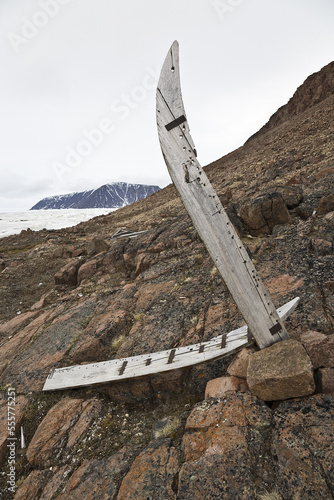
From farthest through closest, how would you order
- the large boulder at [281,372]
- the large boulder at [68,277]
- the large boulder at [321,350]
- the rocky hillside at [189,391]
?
the large boulder at [68,277], the large boulder at [321,350], the large boulder at [281,372], the rocky hillside at [189,391]

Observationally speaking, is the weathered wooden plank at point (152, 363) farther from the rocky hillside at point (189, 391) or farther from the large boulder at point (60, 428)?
the large boulder at point (60, 428)

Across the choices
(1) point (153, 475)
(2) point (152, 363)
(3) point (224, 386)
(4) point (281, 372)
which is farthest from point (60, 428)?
(4) point (281, 372)

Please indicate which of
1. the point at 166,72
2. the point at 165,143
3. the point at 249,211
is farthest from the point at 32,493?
the point at 249,211

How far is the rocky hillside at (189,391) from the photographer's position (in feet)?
8.14

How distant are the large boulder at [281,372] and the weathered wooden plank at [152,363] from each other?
21.4 inches

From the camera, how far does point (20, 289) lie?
12617 mm

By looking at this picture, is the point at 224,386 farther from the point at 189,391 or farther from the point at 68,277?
the point at 68,277

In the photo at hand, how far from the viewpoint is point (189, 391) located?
4.08m

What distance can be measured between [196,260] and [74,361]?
176 inches

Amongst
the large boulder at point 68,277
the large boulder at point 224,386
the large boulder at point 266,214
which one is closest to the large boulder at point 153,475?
the large boulder at point 224,386

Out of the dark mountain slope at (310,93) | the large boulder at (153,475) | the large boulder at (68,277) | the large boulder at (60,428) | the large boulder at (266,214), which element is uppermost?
the dark mountain slope at (310,93)

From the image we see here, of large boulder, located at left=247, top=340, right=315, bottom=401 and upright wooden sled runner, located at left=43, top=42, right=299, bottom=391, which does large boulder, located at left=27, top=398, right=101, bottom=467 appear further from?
large boulder, located at left=247, top=340, right=315, bottom=401

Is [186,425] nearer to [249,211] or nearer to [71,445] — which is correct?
[71,445]

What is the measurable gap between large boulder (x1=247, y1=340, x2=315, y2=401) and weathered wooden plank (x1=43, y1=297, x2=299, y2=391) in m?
0.54
